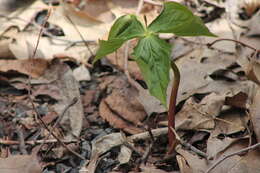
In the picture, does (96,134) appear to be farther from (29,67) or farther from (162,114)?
(29,67)

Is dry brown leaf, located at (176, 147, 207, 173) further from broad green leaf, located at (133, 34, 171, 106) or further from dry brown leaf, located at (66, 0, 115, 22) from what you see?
dry brown leaf, located at (66, 0, 115, 22)

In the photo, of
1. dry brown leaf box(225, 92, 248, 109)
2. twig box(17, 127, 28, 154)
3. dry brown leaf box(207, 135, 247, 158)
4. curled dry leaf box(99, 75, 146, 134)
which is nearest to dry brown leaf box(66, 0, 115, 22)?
curled dry leaf box(99, 75, 146, 134)

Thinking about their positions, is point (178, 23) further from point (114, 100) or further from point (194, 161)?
point (114, 100)

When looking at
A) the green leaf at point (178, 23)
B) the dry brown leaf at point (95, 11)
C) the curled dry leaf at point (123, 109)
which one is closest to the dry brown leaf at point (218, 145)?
the curled dry leaf at point (123, 109)

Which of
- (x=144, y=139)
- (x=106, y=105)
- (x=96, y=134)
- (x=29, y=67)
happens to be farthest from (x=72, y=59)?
(x=144, y=139)

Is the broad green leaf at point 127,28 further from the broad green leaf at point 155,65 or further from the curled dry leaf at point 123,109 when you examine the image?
the curled dry leaf at point 123,109
